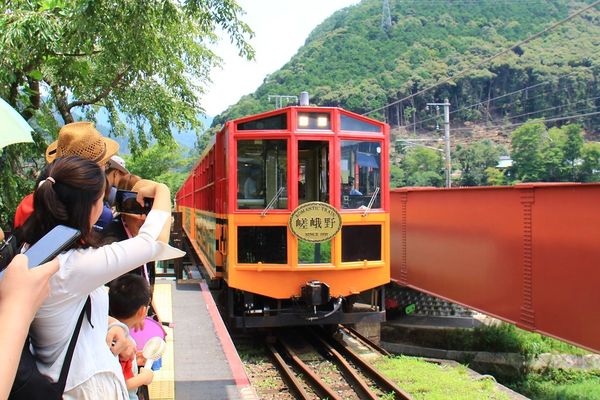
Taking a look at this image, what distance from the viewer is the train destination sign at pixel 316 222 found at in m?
7.53

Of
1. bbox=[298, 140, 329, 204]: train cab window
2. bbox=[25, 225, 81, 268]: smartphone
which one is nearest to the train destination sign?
bbox=[298, 140, 329, 204]: train cab window

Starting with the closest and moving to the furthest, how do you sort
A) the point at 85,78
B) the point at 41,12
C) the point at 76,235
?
the point at 76,235 < the point at 41,12 < the point at 85,78

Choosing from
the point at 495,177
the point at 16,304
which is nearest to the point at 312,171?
the point at 16,304

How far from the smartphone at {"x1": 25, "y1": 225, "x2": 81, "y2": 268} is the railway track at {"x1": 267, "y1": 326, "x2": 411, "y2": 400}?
4.90m

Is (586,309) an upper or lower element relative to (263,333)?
upper

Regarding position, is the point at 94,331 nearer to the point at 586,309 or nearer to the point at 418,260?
the point at 586,309

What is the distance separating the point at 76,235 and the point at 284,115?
6.28m

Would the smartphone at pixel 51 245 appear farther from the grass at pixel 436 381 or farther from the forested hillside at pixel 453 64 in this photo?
the forested hillside at pixel 453 64

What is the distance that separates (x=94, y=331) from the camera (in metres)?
1.84

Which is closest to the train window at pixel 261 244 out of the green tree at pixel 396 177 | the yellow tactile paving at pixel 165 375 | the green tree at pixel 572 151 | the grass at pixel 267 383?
the yellow tactile paving at pixel 165 375

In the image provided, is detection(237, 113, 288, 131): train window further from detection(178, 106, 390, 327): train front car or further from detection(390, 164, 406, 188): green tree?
detection(390, 164, 406, 188): green tree

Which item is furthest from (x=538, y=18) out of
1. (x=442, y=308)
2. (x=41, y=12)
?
(x=41, y=12)

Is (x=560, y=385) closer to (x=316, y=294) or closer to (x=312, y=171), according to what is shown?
(x=316, y=294)

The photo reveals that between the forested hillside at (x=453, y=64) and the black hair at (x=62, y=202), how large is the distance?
56652 millimetres
